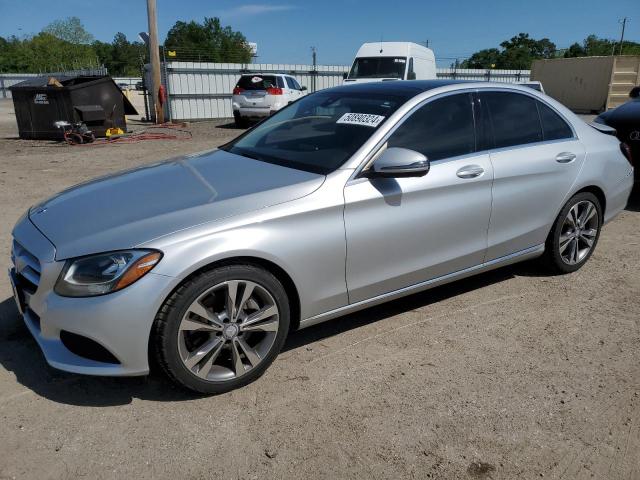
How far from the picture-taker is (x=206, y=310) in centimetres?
269

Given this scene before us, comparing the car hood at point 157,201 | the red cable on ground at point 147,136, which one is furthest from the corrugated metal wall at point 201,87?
the car hood at point 157,201

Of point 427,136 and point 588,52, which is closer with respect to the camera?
point 427,136

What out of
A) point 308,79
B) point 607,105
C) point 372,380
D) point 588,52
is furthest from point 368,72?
point 588,52

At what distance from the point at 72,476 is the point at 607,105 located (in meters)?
24.9

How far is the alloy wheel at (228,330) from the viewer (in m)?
2.68

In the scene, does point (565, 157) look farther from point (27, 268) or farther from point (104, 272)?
point (27, 268)

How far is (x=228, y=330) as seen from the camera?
2.79 metres

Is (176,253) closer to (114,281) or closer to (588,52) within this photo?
(114,281)

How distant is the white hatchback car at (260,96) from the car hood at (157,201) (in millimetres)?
13546

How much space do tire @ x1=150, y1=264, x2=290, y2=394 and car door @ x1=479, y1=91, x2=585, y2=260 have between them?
1.79 metres

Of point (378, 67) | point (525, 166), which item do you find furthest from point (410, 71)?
point (525, 166)

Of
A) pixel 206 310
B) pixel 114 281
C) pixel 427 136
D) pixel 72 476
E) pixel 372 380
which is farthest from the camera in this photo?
pixel 427 136

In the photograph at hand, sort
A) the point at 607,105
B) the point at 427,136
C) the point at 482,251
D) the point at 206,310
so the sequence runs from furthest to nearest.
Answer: the point at 607,105 → the point at 482,251 → the point at 427,136 → the point at 206,310

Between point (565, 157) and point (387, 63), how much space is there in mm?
12243
